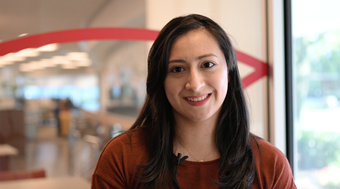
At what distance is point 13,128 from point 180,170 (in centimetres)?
113

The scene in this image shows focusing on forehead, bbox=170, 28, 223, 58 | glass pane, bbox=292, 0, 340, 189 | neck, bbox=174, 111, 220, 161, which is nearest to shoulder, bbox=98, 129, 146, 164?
neck, bbox=174, 111, 220, 161

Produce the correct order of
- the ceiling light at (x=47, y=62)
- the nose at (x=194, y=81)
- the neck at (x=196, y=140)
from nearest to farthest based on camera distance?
the nose at (x=194, y=81), the neck at (x=196, y=140), the ceiling light at (x=47, y=62)

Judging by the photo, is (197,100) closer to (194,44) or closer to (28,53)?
(194,44)

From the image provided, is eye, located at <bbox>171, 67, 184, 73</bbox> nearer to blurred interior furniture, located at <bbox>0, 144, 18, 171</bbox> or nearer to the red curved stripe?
the red curved stripe

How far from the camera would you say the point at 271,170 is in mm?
1409

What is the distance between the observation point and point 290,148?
2.75 meters

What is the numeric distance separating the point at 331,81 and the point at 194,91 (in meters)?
1.63

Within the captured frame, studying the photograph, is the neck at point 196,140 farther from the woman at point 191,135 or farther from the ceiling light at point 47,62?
the ceiling light at point 47,62

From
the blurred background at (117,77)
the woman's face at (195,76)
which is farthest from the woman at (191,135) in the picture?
the blurred background at (117,77)

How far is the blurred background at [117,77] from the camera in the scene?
2027 mm

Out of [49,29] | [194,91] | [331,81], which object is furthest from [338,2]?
[49,29]

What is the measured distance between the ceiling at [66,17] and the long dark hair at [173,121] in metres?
0.85

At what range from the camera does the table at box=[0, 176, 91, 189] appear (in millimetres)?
1990

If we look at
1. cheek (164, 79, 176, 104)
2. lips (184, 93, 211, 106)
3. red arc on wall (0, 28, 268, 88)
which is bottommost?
lips (184, 93, 211, 106)
